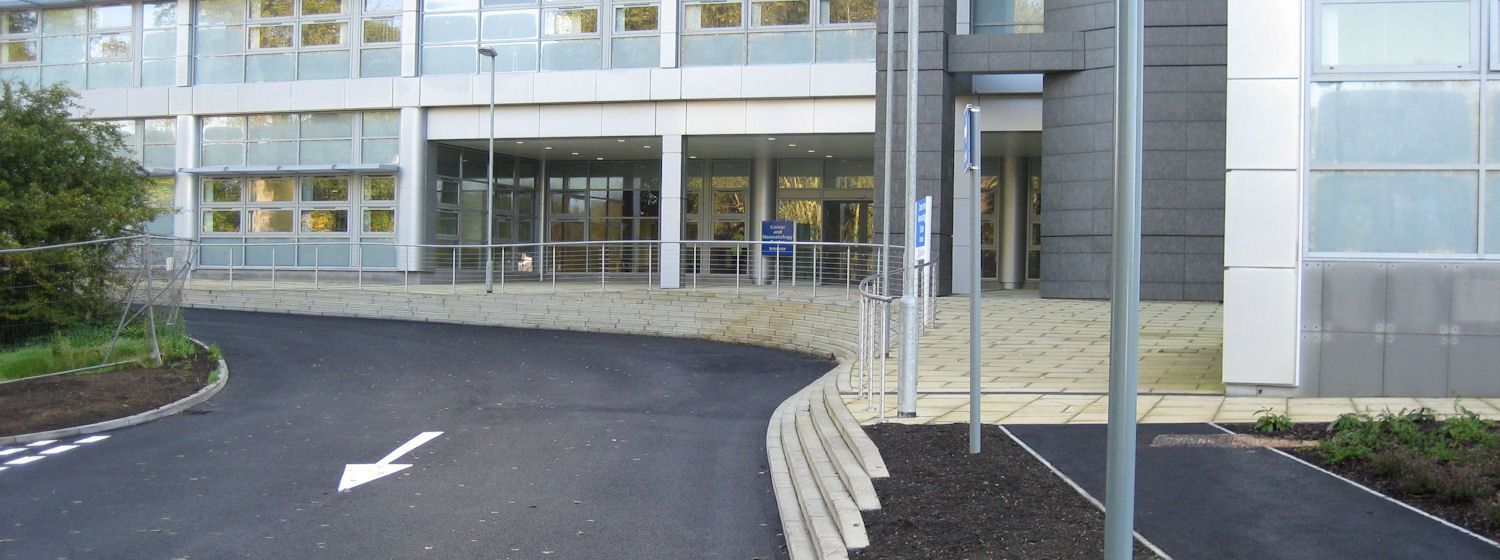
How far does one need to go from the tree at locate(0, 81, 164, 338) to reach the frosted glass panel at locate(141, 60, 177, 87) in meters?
15.5

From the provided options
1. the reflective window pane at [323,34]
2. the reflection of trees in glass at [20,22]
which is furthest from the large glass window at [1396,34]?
the reflection of trees in glass at [20,22]

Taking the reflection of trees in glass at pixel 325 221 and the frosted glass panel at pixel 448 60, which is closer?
the frosted glass panel at pixel 448 60

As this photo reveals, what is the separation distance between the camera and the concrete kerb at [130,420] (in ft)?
33.1

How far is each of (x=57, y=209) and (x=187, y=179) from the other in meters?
17.7

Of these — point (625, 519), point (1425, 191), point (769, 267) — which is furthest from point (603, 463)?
point (769, 267)

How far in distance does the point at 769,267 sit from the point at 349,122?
45.6 feet

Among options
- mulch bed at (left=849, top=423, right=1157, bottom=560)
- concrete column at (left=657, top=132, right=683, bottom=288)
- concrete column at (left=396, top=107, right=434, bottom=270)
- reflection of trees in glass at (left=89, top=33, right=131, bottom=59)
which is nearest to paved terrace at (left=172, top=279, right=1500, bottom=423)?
mulch bed at (left=849, top=423, right=1157, bottom=560)

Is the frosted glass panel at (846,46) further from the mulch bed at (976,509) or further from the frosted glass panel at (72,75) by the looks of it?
the frosted glass panel at (72,75)

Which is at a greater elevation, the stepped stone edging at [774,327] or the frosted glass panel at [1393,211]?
the frosted glass panel at [1393,211]

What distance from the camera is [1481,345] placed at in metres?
9.60

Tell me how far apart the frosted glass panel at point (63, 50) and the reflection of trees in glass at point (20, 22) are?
0.69 metres

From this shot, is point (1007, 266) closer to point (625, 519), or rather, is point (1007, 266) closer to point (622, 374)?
point (622, 374)

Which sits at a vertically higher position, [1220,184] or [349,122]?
[349,122]

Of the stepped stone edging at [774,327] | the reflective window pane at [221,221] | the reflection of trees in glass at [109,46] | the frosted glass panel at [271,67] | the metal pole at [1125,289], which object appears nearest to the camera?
the metal pole at [1125,289]
